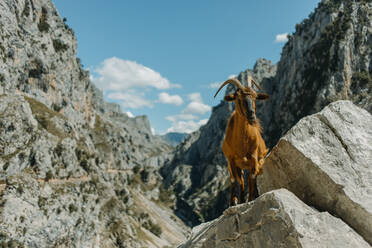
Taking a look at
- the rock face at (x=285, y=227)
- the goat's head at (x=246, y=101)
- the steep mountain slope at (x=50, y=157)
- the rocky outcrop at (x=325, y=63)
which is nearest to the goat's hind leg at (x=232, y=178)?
the goat's head at (x=246, y=101)

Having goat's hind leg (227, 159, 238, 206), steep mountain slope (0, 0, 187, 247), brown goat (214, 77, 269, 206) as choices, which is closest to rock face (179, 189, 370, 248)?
brown goat (214, 77, 269, 206)

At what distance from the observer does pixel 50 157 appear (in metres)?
73.6

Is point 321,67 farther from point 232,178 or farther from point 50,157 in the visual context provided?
point 232,178

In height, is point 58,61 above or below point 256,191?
above

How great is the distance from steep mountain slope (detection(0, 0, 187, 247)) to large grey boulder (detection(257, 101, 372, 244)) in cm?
5494

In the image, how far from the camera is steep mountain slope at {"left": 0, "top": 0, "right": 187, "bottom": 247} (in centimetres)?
5944

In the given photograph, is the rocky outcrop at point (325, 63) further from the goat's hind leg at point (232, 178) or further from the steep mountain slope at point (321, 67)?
the goat's hind leg at point (232, 178)

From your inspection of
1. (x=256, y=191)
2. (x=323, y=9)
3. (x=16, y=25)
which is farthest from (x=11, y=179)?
(x=323, y=9)

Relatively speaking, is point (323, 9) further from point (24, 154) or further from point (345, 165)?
point (345, 165)

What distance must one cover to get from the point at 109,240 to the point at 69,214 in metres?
19.7

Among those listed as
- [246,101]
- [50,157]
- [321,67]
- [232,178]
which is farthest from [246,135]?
[321,67]

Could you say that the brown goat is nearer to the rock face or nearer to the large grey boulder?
the large grey boulder

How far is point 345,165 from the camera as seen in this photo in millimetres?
8477

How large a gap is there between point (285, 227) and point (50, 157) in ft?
254
